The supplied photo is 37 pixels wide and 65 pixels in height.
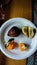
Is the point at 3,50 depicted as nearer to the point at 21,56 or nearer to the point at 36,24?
the point at 21,56

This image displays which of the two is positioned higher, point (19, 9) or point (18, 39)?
point (19, 9)

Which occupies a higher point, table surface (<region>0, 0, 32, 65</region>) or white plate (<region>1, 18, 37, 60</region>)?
table surface (<region>0, 0, 32, 65</region>)

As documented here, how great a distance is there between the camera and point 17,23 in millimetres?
932

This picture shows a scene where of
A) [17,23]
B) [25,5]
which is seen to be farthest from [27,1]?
[17,23]

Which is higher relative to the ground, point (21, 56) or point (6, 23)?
point (6, 23)

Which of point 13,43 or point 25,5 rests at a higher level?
point 25,5

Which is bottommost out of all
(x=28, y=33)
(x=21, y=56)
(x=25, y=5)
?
(x=21, y=56)

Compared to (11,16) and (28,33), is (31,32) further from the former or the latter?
(11,16)

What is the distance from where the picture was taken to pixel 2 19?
0.94 metres

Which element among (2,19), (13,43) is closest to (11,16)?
(2,19)

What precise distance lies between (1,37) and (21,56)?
15 centimetres

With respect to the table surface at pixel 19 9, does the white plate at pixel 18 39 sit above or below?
below

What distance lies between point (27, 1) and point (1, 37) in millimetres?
239

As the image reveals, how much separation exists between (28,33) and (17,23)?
9 cm
